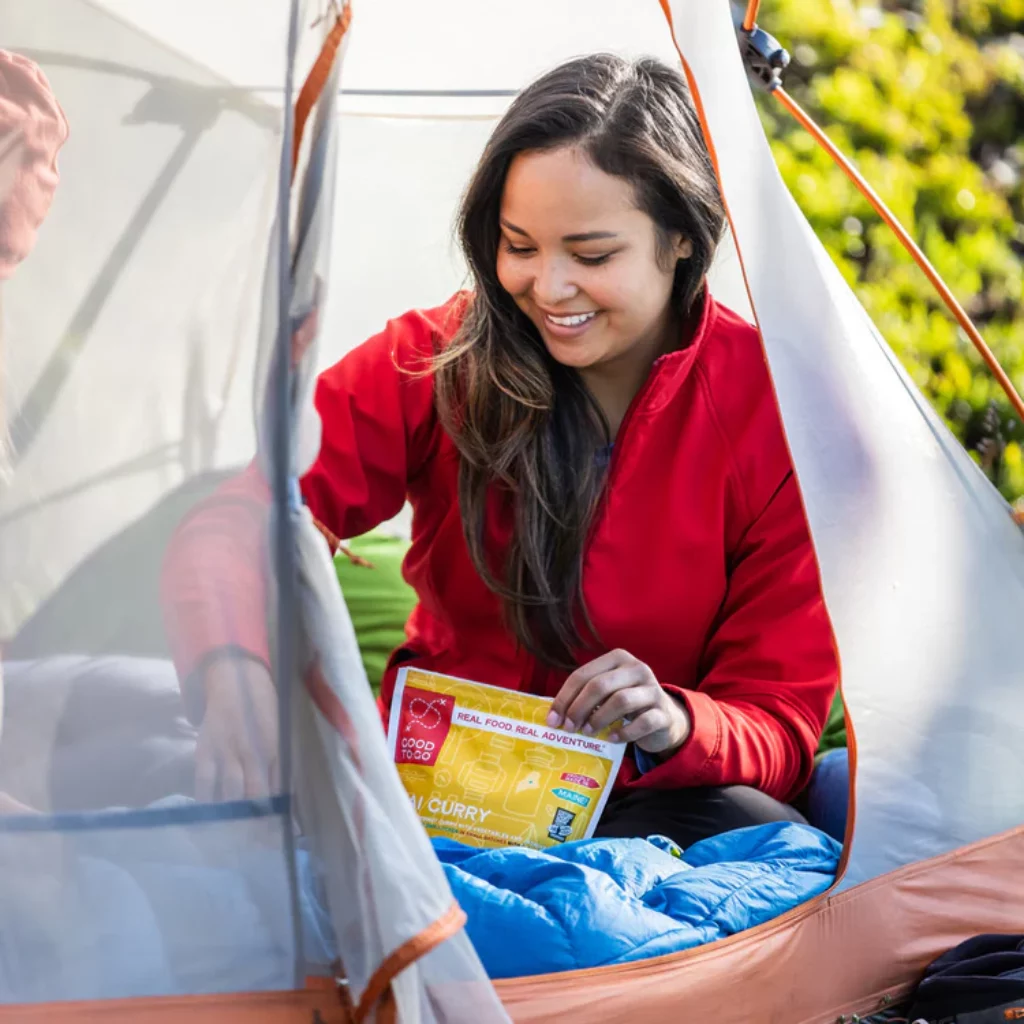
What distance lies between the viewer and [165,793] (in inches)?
41.0

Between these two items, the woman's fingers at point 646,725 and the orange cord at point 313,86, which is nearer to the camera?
the orange cord at point 313,86

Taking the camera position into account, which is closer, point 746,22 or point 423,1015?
point 423,1015

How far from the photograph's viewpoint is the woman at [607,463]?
4.76ft

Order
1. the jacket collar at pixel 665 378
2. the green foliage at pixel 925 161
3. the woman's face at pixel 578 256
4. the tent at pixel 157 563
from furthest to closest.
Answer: the green foliage at pixel 925 161, the jacket collar at pixel 665 378, the woman's face at pixel 578 256, the tent at pixel 157 563

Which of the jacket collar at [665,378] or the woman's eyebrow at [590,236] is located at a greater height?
the woman's eyebrow at [590,236]

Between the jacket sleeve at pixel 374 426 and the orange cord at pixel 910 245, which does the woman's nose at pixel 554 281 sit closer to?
the jacket sleeve at pixel 374 426

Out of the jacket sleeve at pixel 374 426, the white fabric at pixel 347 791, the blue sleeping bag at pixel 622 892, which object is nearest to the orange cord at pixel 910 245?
the jacket sleeve at pixel 374 426

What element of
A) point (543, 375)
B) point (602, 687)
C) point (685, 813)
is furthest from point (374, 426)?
point (685, 813)

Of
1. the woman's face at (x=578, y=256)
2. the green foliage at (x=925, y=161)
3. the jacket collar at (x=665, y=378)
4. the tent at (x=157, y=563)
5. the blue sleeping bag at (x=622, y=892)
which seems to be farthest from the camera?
the green foliage at (x=925, y=161)

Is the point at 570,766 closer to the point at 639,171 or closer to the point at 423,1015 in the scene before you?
the point at 423,1015

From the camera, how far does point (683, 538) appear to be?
1.54 m

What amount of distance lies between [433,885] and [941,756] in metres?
0.60

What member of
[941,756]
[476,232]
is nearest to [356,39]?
[476,232]

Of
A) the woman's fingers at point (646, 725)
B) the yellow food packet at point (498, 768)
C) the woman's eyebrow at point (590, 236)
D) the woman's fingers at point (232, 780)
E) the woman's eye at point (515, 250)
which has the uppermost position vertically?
the woman's eyebrow at point (590, 236)
